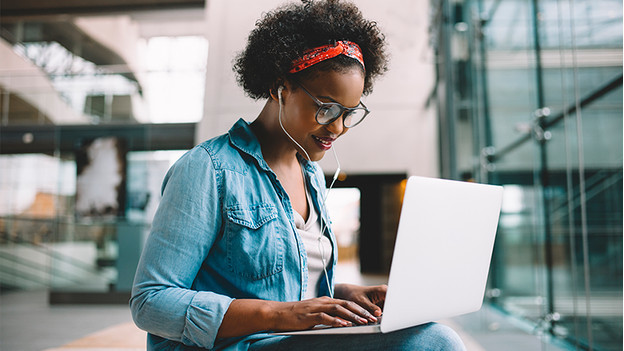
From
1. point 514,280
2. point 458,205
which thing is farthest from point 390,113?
point 458,205

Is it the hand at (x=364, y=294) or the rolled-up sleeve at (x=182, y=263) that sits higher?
the rolled-up sleeve at (x=182, y=263)

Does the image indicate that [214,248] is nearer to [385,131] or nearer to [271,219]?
[271,219]

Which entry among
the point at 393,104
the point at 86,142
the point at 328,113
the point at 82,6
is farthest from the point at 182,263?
the point at 82,6

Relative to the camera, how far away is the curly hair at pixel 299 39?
3.37 feet

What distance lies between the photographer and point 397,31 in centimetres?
410

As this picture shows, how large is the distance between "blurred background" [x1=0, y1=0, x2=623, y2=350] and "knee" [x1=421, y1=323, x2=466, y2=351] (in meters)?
0.75

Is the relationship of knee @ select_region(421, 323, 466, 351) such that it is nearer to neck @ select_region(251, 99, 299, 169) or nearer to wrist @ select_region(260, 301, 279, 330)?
wrist @ select_region(260, 301, 279, 330)

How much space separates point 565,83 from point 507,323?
6.20 feet

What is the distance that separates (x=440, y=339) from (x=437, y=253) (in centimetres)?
15

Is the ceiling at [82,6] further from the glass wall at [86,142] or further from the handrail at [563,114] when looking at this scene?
the handrail at [563,114]

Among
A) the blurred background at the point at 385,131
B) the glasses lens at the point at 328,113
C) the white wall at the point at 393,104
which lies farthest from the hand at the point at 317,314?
the white wall at the point at 393,104

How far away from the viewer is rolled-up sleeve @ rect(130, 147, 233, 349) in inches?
31.7

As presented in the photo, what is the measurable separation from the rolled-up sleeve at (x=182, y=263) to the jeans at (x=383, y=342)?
147 millimetres

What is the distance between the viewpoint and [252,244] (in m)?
0.91
